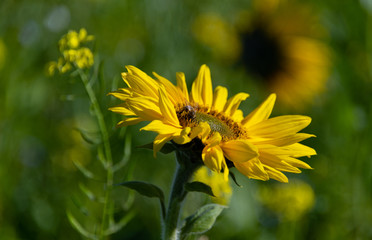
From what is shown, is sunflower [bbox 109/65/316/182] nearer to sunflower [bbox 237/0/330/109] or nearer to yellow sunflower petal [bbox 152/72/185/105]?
yellow sunflower petal [bbox 152/72/185/105]

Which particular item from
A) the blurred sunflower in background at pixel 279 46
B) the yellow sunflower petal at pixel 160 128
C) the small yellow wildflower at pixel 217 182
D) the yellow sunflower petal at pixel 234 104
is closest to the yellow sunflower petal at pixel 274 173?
the yellow sunflower petal at pixel 160 128

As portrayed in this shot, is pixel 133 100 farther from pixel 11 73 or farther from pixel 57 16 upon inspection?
pixel 57 16

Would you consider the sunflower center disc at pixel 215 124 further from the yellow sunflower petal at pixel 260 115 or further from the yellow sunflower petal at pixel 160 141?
the yellow sunflower petal at pixel 160 141

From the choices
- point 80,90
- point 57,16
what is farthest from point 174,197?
point 57,16

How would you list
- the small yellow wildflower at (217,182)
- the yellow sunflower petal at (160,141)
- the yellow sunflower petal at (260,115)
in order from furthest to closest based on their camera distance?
1. the small yellow wildflower at (217,182)
2. the yellow sunflower petal at (260,115)
3. the yellow sunflower petal at (160,141)

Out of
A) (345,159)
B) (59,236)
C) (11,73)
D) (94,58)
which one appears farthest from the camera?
(345,159)

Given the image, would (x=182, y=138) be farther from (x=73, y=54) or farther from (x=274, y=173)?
(x=73, y=54)

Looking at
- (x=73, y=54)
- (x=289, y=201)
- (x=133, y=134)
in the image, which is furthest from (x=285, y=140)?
(x=133, y=134)
